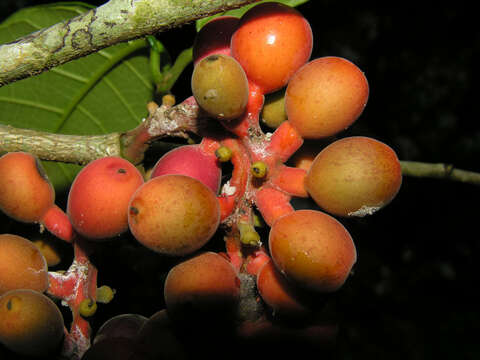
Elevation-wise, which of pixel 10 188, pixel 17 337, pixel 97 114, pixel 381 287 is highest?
pixel 10 188

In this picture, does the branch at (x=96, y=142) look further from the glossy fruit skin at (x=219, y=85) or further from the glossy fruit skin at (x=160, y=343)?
the glossy fruit skin at (x=160, y=343)

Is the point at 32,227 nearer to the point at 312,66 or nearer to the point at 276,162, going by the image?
the point at 276,162

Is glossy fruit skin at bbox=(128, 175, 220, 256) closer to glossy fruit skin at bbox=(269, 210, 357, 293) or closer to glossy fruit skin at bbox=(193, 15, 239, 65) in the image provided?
glossy fruit skin at bbox=(269, 210, 357, 293)

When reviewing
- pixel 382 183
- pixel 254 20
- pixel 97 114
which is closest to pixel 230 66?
pixel 254 20

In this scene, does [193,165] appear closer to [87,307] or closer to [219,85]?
[219,85]

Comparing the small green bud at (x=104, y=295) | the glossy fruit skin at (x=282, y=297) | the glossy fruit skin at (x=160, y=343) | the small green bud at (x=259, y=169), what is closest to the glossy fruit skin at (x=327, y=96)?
the small green bud at (x=259, y=169)

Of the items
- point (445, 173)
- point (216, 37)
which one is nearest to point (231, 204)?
point (216, 37)

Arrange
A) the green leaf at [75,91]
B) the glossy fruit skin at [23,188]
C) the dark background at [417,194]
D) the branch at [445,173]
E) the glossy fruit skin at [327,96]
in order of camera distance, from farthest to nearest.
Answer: the dark background at [417,194]
the green leaf at [75,91]
the branch at [445,173]
the glossy fruit skin at [23,188]
the glossy fruit skin at [327,96]
